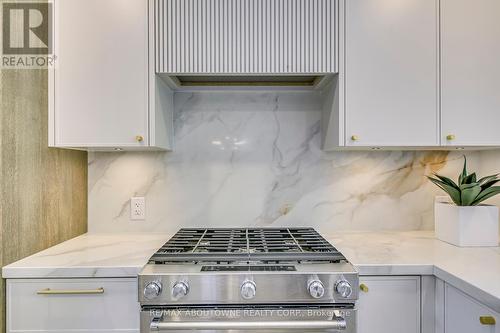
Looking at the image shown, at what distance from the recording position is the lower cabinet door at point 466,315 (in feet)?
3.43

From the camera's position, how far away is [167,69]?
63.9 inches

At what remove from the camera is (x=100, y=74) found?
160 cm

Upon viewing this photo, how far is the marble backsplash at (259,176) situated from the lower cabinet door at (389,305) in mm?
673

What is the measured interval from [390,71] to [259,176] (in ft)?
2.92

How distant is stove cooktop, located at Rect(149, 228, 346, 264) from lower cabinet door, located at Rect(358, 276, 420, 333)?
17cm

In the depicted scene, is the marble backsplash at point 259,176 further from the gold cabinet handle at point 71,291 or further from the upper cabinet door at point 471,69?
the gold cabinet handle at point 71,291

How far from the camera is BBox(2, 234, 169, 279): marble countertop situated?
130 cm

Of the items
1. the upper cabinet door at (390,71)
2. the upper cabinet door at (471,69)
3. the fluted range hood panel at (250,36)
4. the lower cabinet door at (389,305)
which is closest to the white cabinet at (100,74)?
the fluted range hood panel at (250,36)

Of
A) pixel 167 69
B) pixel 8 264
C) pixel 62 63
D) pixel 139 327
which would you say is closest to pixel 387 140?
pixel 167 69

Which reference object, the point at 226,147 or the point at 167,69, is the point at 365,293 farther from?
the point at 167,69

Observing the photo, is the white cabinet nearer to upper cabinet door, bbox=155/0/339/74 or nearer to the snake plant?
upper cabinet door, bbox=155/0/339/74

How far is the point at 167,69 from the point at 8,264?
1065 mm

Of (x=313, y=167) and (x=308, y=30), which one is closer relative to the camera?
(x=308, y=30)

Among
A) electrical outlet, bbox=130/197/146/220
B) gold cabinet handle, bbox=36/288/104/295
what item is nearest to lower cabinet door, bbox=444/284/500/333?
gold cabinet handle, bbox=36/288/104/295
